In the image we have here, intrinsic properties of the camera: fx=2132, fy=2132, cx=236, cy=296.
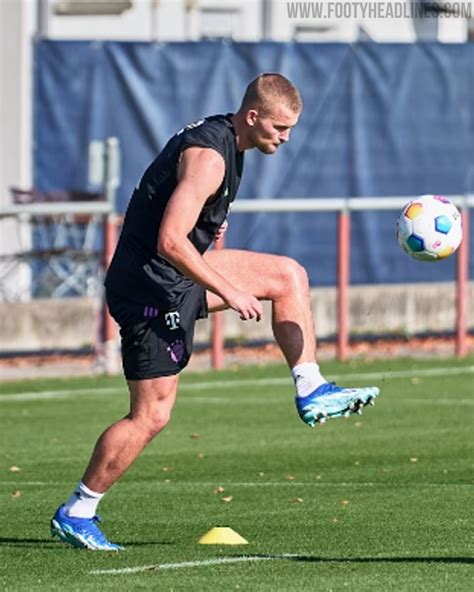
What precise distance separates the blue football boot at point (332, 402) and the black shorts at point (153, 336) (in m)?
0.59

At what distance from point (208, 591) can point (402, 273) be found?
14060mm

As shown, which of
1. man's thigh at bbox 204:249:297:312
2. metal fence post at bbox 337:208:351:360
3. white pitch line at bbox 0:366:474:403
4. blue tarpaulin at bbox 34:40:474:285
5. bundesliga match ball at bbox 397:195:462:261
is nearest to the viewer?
man's thigh at bbox 204:249:297:312

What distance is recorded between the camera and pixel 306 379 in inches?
378

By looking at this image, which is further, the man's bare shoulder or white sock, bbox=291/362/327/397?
white sock, bbox=291/362/327/397

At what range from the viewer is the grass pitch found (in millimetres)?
8688

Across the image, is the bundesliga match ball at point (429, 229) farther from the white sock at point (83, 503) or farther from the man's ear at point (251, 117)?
the white sock at point (83, 503)

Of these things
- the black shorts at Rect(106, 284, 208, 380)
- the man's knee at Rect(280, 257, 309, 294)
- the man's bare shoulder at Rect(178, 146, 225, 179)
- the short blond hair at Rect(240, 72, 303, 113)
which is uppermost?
the short blond hair at Rect(240, 72, 303, 113)

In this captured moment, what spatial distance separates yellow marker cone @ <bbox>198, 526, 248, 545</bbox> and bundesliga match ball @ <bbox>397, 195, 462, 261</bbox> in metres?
1.91

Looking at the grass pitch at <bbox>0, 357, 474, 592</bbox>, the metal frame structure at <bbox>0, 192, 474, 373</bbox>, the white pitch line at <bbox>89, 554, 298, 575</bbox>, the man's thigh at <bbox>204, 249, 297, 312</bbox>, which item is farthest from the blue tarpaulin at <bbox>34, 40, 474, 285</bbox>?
the white pitch line at <bbox>89, 554, 298, 575</bbox>

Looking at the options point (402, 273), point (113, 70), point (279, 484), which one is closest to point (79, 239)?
point (113, 70)

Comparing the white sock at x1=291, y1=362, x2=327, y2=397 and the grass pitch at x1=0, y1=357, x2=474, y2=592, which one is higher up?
the white sock at x1=291, y1=362, x2=327, y2=397

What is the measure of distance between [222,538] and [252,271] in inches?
48.1

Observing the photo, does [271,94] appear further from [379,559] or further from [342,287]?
[342,287]

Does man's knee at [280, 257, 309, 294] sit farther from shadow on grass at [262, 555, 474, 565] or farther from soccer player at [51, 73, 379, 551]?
shadow on grass at [262, 555, 474, 565]
